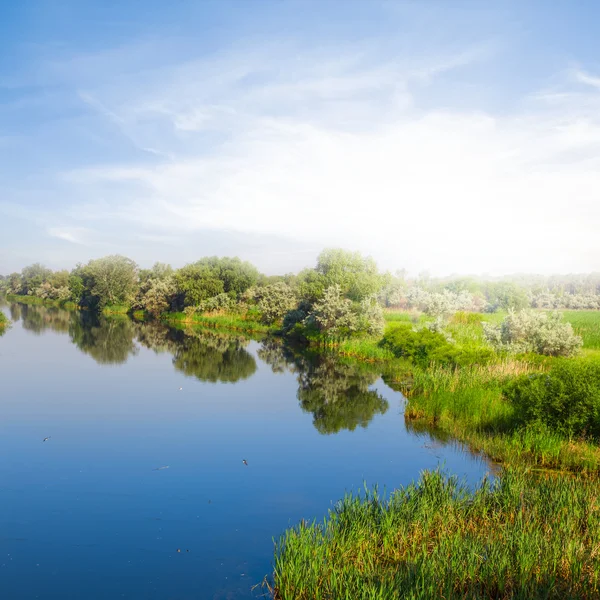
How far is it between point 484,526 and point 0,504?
38.6 feet

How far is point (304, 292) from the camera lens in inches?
1801

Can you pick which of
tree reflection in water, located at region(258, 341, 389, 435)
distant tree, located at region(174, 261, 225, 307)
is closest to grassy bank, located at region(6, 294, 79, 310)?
distant tree, located at region(174, 261, 225, 307)

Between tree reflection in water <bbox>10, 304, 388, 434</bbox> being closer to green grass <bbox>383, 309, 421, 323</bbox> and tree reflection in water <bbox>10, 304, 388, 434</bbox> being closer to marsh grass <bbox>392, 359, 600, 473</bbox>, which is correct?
marsh grass <bbox>392, 359, 600, 473</bbox>

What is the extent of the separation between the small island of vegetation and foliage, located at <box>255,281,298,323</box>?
636cm

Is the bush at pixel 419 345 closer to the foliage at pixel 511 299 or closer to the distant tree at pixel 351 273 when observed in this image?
the distant tree at pixel 351 273

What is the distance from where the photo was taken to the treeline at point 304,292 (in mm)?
42500

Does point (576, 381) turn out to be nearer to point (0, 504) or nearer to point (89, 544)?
point (89, 544)

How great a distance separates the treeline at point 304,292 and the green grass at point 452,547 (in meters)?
29.5

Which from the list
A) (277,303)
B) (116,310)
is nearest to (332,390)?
(277,303)

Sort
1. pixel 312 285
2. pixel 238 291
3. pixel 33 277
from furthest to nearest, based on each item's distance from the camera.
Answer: pixel 33 277 < pixel 238 291 < pixel 312 285

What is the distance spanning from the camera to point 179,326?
6800cm

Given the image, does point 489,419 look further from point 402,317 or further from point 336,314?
point 402,317

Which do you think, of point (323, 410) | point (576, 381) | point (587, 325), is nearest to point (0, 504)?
point (323, 410)

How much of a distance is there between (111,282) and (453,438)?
85987mm
